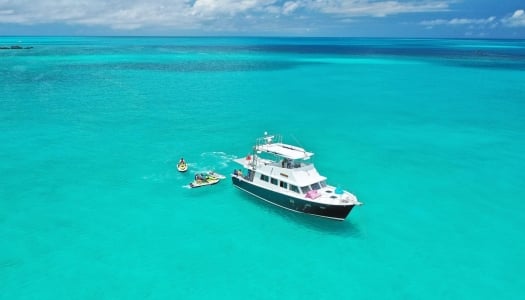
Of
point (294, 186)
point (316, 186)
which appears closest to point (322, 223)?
point (316, 186)

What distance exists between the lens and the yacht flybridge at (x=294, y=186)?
34.7 metres

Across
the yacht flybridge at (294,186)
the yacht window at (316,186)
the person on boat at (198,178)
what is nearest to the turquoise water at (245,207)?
the yacht flybridge at (294,186)

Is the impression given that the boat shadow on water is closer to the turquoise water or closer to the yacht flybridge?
the turquoise water

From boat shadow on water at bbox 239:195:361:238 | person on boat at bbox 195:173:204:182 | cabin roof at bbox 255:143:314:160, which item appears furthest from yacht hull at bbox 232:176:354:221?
person on boat at bbox 195:173:204:182

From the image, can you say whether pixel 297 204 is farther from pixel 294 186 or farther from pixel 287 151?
pixel 287 151

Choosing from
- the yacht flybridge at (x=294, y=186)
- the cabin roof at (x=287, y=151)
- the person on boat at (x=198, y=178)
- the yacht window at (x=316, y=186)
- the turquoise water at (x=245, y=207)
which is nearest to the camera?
the turquoise water at (x=245, y=207)

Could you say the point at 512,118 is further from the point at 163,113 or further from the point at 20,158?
the point at 20,158

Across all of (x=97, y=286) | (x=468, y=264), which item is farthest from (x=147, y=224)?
(x=468, y=264)

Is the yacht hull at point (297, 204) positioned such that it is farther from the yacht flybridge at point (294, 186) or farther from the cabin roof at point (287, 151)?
the cabin roof at point (287, 151)

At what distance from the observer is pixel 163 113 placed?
74.6 meters

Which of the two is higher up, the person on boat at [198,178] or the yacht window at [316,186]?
the yacht window at [316,186]

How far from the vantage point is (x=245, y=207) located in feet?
128

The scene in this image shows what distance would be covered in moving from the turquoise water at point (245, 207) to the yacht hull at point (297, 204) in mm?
873

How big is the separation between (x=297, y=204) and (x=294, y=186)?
1672mm
